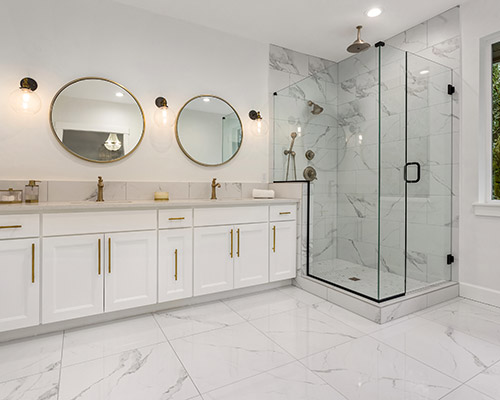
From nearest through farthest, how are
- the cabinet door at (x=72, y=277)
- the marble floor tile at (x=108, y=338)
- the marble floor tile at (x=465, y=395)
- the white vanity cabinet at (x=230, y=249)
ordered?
1. the marble floor tile at (x=465, y=395)
2. the marble floor tile at (x=108, y=338)
3. the cabinet door at (x=72, y=277)
4. the white vanity cabinet at (x=230, y=249)

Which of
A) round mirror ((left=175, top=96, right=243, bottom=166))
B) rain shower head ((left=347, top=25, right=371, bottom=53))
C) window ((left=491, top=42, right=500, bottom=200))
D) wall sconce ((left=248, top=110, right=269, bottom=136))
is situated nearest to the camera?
window ((left=491, top=42, right=500, bottom=200))

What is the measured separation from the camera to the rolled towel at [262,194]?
3127 mm

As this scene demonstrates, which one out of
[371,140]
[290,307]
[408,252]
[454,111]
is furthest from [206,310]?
[454,111]

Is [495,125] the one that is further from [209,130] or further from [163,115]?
[163,115]

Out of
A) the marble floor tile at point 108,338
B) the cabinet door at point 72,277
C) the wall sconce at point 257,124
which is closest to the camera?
the marble floor tile at point 108,338

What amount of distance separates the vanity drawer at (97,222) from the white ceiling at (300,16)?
1899mm

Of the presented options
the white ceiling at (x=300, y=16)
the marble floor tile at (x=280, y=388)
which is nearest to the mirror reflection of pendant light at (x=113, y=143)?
the white ceiling at (x=300, y=16)

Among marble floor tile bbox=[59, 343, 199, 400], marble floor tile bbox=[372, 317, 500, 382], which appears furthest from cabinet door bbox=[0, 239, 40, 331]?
marble floor tile bbox=[372, 317, 500, 382]

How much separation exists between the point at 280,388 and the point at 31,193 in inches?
84.9

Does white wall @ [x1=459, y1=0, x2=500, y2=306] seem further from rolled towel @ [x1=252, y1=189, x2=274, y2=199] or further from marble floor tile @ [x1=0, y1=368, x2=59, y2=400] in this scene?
marble floor tile @ [x1=0, y1=368, x2=59, y2=400]

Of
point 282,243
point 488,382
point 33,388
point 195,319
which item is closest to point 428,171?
point 282,243

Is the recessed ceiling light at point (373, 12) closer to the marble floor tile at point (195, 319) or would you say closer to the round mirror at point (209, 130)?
the round mirror at point (209, 130)

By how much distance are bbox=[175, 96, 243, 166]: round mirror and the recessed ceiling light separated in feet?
5.11

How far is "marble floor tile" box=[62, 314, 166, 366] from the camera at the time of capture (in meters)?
1.79
